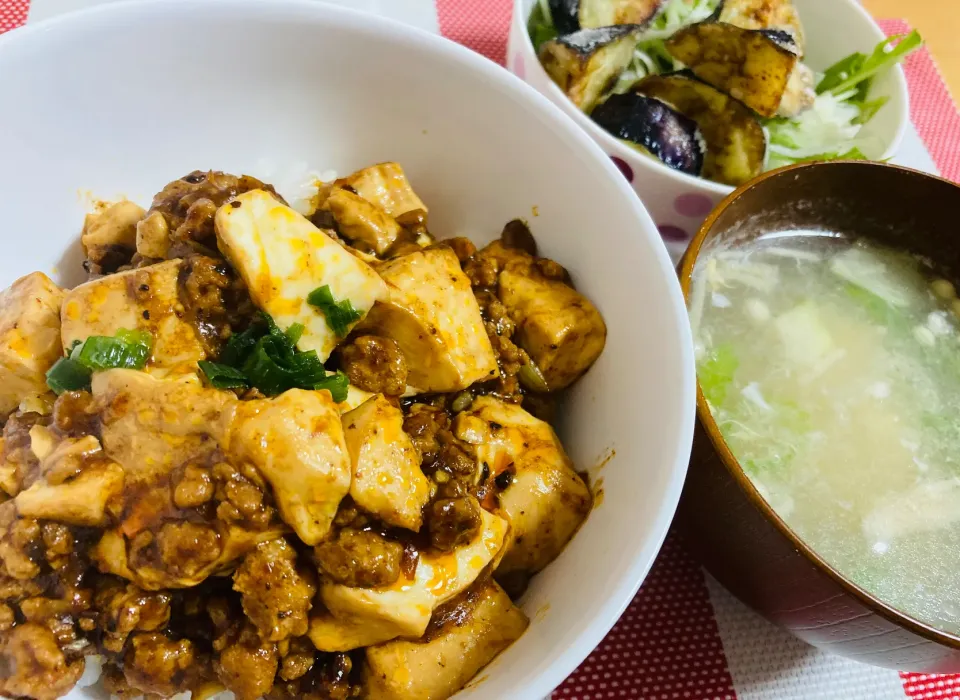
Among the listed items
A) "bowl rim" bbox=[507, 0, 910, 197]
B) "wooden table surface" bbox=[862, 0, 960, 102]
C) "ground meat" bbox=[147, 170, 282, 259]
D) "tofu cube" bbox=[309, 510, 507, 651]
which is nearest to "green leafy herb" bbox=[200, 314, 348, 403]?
"ground meat" bbox=[147, 170, 282, 259]

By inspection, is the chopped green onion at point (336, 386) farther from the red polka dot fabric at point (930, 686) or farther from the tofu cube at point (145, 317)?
the red polka dot fabric at point (930, 686)

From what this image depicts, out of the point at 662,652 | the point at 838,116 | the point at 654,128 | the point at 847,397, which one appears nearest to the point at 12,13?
the point at 654,128

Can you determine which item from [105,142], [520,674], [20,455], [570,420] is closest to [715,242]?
[570,420]

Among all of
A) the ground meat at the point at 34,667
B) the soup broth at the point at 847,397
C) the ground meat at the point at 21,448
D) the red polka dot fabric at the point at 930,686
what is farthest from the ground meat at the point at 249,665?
the red polka dot fabric at the point at 930,686

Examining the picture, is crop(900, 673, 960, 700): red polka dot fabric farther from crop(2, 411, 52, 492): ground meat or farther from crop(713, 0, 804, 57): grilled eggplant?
crop(713, 0, 804, 57): grilled eggplant

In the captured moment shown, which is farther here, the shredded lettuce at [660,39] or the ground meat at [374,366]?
the shredded lettuce at [660,39]

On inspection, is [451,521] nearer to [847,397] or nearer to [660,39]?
[847,397]
